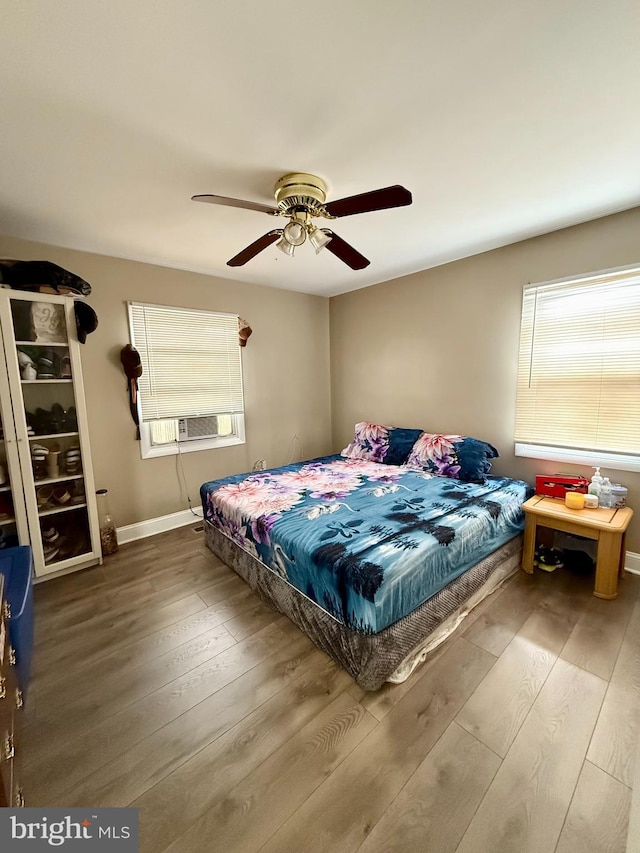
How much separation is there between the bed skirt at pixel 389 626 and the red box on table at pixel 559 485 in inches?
16.5

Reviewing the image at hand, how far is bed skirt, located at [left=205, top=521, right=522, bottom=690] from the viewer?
150 centimetres

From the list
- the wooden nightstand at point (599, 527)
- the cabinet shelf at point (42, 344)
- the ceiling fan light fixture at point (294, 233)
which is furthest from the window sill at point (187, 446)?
the wooden nightstand at point (599, 527)

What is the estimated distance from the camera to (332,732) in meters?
1.33

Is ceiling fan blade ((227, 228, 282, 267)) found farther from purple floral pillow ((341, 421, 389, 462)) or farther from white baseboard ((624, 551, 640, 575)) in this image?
white baseboard ((624, 551, 640, 575))

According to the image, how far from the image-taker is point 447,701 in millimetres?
1447

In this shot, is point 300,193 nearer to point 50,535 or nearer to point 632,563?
point 50,535

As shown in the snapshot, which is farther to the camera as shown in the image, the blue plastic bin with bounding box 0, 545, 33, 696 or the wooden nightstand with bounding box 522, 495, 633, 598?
the wooden nightstand with bounding box 522, 495, 633, 598

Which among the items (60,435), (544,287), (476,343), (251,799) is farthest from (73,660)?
(544,287)

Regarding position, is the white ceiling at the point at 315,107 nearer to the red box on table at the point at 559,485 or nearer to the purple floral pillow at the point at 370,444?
the red box on table at the point at 559,485

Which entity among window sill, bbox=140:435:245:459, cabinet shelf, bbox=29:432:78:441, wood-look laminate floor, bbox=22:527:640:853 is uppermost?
cabinet shelf, bbox=29:432:78:441

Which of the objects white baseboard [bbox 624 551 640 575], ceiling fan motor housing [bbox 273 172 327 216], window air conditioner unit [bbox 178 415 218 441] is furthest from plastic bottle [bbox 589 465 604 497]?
window air conditioner unit [bbox 178 415 218 441]

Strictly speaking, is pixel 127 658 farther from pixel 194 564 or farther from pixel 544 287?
pixel 544 287
